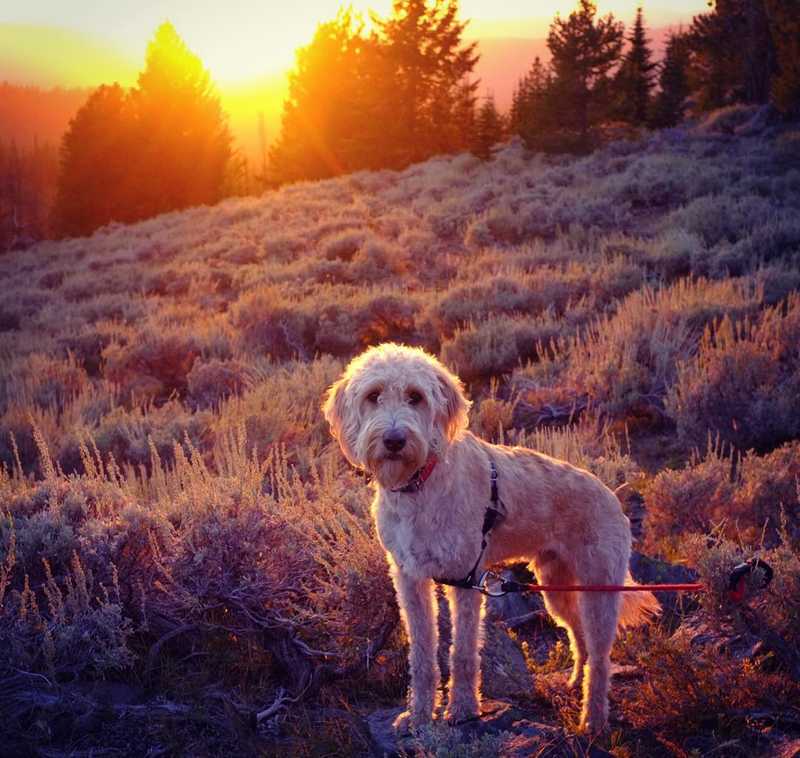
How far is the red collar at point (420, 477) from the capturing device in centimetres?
330

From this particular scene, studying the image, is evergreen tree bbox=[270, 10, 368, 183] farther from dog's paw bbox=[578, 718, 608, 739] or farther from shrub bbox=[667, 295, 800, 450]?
dog's paw bbox=[578, 718, 608, 739]

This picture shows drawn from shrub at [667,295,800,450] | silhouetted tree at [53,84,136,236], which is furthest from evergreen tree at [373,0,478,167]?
shrub at [667,295,800,450]

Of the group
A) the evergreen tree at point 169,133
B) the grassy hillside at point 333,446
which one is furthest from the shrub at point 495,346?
the evergreen tree at point 169,133

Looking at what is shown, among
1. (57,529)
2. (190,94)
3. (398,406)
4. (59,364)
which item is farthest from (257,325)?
(190,94)

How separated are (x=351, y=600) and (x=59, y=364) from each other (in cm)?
874

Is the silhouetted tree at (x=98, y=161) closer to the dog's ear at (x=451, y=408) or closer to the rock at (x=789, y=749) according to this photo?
the dog's ear at (x=451, y=408)

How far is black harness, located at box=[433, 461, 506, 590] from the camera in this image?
3287 millimetres

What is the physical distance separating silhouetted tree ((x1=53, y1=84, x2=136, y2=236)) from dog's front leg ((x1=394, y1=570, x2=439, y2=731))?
3720 cm

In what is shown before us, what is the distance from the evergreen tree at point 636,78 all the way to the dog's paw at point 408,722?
34.6m

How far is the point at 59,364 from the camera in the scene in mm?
11062

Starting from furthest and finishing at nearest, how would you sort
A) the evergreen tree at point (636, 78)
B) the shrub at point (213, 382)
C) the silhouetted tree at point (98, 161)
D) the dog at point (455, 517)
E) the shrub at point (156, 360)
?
the silhouetted tree at point (98, 161) → the evergreen tree at point (636, 78) → the shrub at point (156, 360) → the shrub at point (213, 382) → the dog at point (455, 517)

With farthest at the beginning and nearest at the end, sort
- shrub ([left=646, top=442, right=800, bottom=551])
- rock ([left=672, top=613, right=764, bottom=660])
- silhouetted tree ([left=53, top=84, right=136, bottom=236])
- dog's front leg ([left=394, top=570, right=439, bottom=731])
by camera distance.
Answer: silhouetted tree ([left=53, top=84, right=136, bottom=236])
shrub ([left=646, top=442, right=800, bottom=551])
rock ([left=672, top=613, right=764, bottom=660])
dog's front leg ([left=394, top=570, right=439, bottom=731])

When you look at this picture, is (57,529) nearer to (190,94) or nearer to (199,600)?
(199,600)

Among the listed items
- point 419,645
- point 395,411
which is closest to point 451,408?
point 395,411
